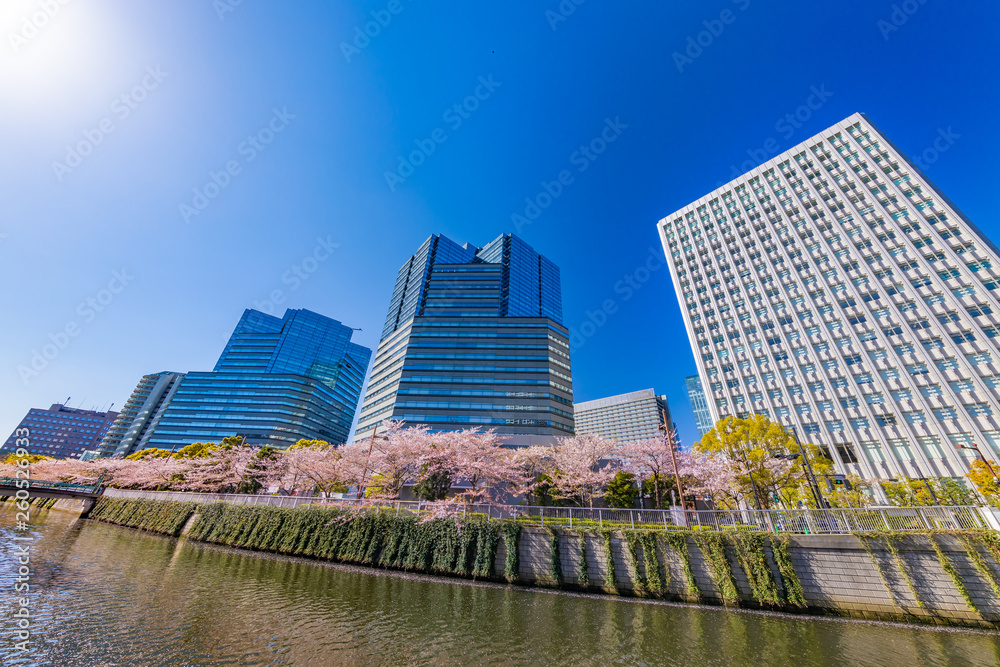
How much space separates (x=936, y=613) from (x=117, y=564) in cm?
4033

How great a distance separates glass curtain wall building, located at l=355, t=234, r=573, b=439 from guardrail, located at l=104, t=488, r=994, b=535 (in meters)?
53.9

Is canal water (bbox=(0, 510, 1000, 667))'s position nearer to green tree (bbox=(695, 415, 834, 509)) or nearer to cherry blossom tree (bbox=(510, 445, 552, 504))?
cherry blossom tree (bbox=(510, 445, 552, 504))

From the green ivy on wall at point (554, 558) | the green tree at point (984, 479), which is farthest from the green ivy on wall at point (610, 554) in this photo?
the green tree at point (984, 479)

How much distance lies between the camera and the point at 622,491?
112 feet

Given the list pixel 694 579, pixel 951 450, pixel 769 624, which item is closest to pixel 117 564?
pixel 694 579

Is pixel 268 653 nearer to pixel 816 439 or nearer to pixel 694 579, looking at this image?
pixel 694 579

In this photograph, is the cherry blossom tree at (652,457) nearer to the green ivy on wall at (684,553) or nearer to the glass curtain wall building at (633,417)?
the green ivy on wall at (684,553)

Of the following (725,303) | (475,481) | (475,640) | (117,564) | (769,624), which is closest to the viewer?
(475,640)

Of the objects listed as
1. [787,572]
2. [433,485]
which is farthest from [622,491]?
[433,485]

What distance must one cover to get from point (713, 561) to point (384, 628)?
15707mm

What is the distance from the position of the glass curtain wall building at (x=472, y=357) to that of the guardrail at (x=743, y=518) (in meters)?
53.9

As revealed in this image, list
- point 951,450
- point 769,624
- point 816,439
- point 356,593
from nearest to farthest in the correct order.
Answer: point 769,624, point 356,593, point 951,450, point 816,439

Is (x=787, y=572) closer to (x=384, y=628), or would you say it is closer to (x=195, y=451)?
(x=384, y=628)

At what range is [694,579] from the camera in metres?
17.3
